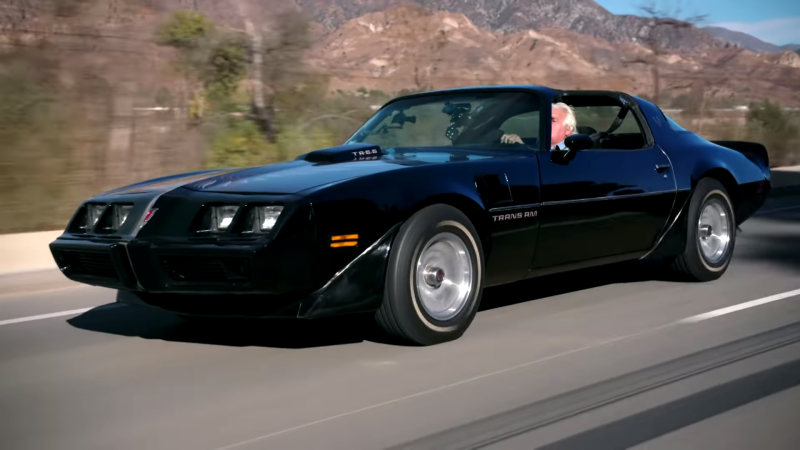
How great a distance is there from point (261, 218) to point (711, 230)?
3895mm

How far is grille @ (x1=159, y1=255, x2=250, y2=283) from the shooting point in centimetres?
456

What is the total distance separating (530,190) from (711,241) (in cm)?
231

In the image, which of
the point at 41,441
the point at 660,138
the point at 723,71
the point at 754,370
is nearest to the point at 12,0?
the point at 660,138

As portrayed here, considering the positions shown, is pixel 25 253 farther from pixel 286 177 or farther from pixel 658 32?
pixel 658 32

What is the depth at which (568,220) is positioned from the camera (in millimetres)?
5809

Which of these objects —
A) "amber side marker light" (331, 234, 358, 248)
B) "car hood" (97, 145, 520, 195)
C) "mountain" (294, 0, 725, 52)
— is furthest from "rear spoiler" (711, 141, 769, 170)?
"mountain" (294, 0, 725, 52)

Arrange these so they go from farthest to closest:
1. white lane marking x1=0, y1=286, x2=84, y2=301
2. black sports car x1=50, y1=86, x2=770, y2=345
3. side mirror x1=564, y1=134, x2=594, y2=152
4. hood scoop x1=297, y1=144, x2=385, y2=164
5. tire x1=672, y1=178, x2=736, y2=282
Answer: white lane marking x1=0, y1=286, x2=84, y2=301, tire x1=672, y1=178, x2=736, y2=282, side mirror x1=564, y1=134, x2=594, y2=152, hood scoop x1=297, y1=144, x2=385, y2=164, black sports car x1=50, y1=86, x2=770, y2=345

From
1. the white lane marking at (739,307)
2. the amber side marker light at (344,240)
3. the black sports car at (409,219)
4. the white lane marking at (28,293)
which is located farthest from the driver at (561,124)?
the white lane marking at (28,293)

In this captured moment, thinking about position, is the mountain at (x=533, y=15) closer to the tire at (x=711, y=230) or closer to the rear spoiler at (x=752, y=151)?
the rear spoiler at (x=752, y=151)

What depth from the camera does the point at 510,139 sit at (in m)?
5.96

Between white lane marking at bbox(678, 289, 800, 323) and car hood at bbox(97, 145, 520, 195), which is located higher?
car hood at bbox(97, 145, 520, 195)

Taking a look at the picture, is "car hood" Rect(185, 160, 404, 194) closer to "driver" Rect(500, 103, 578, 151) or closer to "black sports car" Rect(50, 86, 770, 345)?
"black sports car" Rect(50, 86, 770, 345)

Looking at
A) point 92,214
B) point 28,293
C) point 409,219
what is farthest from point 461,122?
point 28,293

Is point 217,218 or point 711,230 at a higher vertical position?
point 217,218
